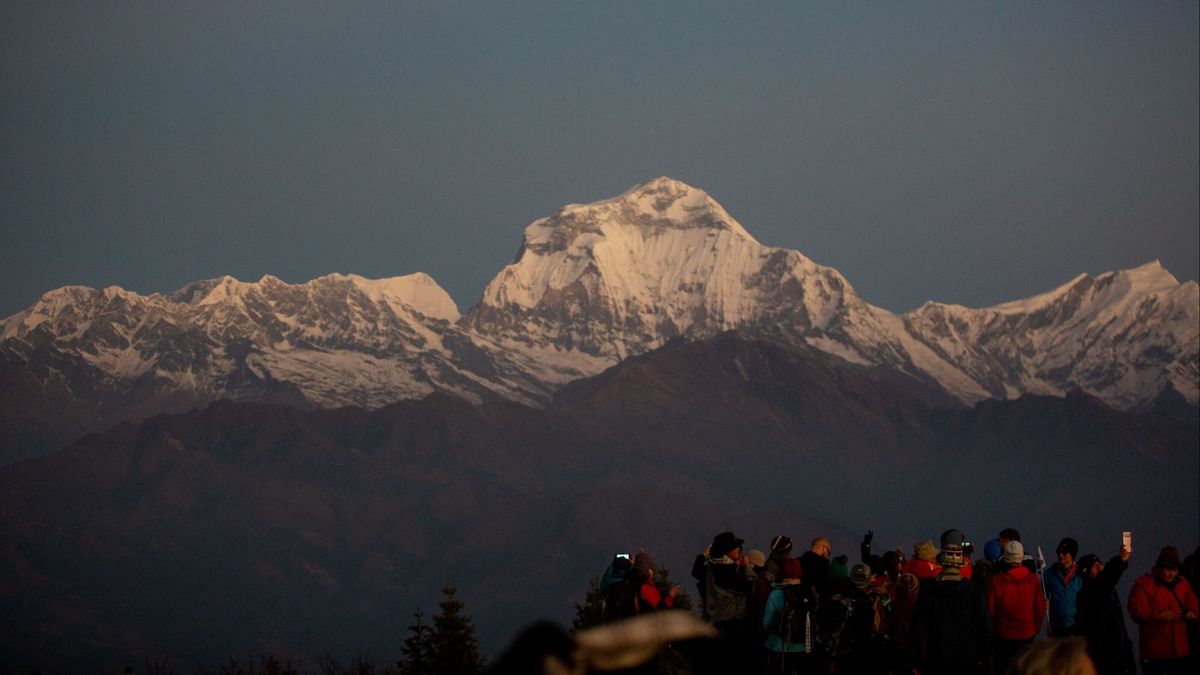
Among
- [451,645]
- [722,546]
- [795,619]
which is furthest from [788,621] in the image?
[451,645]

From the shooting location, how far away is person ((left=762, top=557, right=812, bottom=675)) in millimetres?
23609

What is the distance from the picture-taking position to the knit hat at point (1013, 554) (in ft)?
79.4

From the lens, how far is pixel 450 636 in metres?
41.9

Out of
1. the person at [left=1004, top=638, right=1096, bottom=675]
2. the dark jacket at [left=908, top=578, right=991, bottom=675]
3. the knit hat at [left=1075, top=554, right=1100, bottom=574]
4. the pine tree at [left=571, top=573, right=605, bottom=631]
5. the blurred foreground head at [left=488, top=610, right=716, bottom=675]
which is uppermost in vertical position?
the pine tree at [left=571, top=573, right=605, bottom=631]

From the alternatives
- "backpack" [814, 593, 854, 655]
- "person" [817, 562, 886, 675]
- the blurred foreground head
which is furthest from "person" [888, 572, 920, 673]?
the blurred foreground head

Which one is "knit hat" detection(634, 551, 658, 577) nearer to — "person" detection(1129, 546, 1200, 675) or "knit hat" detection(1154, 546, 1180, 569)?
"person" detection(1129, 546, 1200, 675)

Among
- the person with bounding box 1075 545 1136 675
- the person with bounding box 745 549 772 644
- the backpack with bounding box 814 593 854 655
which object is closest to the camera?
the backpack with bounding box 814 593 854 655

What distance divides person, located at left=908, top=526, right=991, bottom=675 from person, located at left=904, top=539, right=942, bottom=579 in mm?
3719

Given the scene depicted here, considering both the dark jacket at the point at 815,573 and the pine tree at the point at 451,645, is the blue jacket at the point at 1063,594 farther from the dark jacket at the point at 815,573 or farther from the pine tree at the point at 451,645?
the pine tree at the point at 451,645

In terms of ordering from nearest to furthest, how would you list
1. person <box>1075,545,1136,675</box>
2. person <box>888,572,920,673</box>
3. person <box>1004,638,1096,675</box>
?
person <box>1004,638,1096,675</box> < person <box>888,572,920,673</box> < person <box>1075,545,1136,675</box>

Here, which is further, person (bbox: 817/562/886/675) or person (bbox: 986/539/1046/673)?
person (bbox: 986/539/1046/673)

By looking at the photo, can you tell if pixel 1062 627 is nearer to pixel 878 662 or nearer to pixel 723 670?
pixel 878 662

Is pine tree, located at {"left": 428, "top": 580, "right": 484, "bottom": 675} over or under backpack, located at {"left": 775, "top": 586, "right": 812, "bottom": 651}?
over

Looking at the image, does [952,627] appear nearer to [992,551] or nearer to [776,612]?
[776,612]
